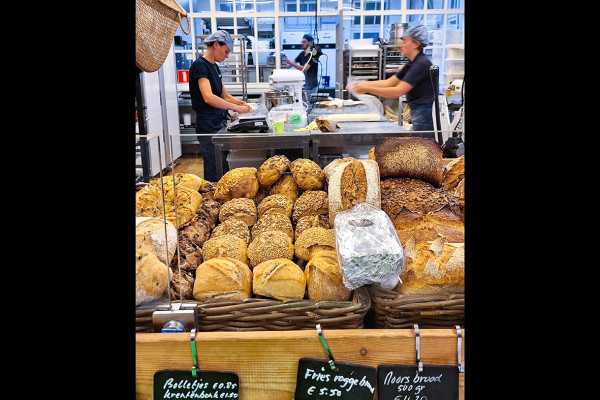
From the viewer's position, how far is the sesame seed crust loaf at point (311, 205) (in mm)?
1573

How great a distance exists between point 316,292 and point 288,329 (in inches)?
5.1

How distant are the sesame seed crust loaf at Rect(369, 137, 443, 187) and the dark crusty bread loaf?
34 millimetres

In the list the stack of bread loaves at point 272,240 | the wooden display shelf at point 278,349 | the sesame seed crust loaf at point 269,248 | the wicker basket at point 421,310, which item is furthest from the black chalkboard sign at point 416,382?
the sesame seed crust loaf at point 269,248

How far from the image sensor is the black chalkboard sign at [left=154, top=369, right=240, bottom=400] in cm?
89

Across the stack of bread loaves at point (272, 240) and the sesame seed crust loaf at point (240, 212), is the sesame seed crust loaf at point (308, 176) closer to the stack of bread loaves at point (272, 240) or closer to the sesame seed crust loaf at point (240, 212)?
the stack of bread loaves at point (272, 240)

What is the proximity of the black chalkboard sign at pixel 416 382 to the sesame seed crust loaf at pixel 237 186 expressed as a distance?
3.10ft

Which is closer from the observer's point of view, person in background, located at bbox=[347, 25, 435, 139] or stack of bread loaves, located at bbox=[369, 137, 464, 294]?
stack of bread loaves, located at bbox=[369, 137, 464, 294]

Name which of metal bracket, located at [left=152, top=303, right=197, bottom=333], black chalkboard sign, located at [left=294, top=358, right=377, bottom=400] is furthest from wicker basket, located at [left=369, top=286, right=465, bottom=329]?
metal bracket, located at [left=152, top=303, right=197, bottom=333]

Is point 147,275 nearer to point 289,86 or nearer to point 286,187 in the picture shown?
point 286,187

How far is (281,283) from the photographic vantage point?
110cm

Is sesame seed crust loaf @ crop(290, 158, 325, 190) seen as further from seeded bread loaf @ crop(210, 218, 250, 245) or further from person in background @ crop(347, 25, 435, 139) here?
person in background @ crop(347, 25, 435, 139)

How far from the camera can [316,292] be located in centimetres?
110
